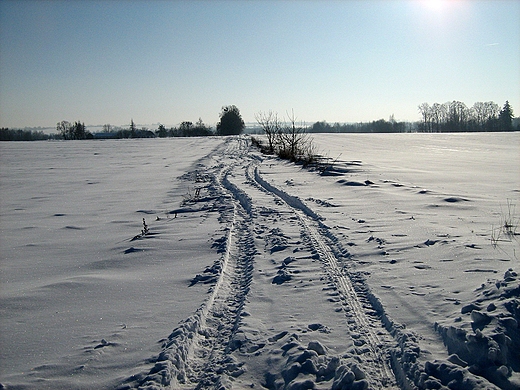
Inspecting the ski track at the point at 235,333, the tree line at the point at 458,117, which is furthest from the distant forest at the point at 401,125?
the ski track at the point at 235,333

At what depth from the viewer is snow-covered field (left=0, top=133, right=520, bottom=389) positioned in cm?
262

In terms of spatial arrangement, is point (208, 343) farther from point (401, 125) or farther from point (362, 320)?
point (401, 125)

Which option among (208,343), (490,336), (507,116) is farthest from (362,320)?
(507,116)

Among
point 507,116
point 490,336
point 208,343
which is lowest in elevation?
point 208,343

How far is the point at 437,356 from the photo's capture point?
267 centimetres

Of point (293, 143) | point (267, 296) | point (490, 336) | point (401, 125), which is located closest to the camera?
point (490, 336)

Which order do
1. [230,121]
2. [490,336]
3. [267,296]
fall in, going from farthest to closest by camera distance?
[230,121] → [267,296] → [490,336]

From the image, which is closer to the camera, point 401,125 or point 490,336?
point 490,336

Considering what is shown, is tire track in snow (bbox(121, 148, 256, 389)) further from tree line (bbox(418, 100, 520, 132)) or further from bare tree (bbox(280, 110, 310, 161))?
tree line (bbox(418, 100, 520, 132))

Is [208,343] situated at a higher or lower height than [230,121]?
lower

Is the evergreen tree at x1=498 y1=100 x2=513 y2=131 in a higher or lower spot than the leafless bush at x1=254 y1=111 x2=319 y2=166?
higher

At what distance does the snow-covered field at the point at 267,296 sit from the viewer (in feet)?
8.59

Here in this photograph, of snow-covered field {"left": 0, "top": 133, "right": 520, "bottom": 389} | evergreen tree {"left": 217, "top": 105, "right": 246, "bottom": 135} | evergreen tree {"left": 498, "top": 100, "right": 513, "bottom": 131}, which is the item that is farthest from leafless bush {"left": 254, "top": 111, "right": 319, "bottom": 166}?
evergreen tree {"left": 498, "top": 100, "right": 513, "bottom": 131}

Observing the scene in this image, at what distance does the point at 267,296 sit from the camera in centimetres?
376
